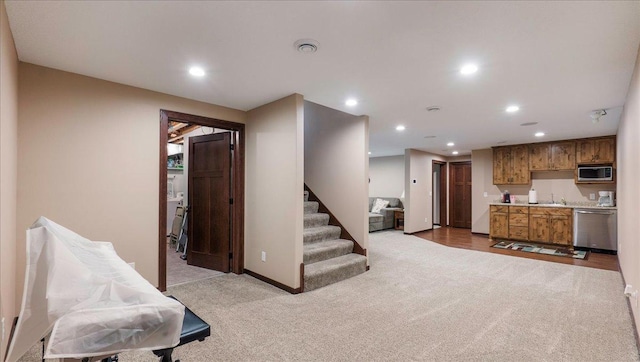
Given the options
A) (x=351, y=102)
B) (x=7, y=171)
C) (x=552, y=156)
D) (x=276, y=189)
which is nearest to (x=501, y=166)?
(x=552, y=156)

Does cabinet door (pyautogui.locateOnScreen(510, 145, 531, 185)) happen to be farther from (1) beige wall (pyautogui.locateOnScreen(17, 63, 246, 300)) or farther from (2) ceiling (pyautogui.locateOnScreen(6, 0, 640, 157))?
(1) beige wall (pyautogui.locateOnScreen(17, 63, 246, 300))

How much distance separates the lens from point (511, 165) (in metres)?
7.15

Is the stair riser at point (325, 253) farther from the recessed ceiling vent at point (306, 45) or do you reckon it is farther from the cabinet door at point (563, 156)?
the cabinet door at point (563, 156)

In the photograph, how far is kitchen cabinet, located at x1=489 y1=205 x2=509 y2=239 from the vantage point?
6793 mm

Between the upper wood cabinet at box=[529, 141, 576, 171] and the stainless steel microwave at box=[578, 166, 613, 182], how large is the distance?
18 centimetres

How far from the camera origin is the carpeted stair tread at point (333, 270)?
11.6 feet

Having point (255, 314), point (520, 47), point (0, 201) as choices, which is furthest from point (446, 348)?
point (0, 201)

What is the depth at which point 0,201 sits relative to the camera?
72.8 inches

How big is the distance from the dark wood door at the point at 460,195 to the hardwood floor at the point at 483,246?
458mm

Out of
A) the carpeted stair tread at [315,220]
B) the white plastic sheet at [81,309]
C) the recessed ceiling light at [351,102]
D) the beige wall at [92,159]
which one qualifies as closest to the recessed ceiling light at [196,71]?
the beige wall at [92,159]

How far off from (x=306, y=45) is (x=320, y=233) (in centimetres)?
290

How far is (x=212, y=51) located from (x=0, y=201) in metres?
1.76

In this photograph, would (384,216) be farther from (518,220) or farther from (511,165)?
(511,165)

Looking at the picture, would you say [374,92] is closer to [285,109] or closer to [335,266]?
[285,109]
